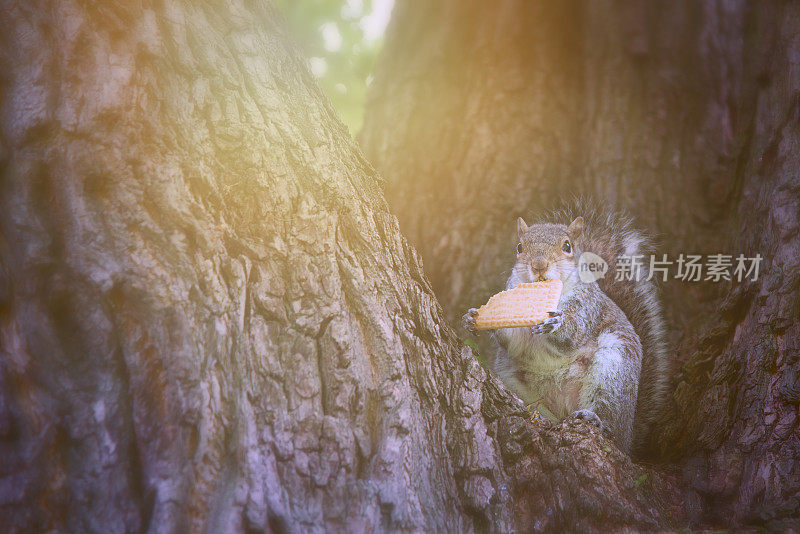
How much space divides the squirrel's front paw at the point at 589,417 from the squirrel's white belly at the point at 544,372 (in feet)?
0.62

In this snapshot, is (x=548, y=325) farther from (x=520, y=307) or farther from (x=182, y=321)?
(x=182, y=321)

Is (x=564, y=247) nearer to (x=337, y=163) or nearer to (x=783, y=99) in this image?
(x=783, y=99)

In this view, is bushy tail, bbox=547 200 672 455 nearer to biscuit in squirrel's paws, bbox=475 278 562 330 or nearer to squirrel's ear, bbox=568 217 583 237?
squirrel's ear, bbox=568 217 583 237

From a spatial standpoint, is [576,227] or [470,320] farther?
[576,227]

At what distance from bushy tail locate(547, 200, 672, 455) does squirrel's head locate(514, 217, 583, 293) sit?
0.10m

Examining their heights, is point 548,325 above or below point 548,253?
below

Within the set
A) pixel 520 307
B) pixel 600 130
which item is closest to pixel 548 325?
pixel 520 307

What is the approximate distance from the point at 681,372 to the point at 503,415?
105 centimetres

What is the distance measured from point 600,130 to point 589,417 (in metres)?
1.57

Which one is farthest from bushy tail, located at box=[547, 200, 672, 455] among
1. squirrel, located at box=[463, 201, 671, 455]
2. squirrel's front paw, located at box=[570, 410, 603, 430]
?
squirrel's front paw, located at box=[570, 410, 603, 430]

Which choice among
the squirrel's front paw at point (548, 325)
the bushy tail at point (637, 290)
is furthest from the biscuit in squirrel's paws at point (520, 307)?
the bushy tail at point (637, 290)

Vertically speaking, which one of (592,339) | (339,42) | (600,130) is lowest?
(592,339)

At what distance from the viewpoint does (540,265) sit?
2.58m

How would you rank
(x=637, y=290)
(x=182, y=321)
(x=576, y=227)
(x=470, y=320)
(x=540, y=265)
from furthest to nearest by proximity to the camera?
(x=637, y=290)
(x=576, y=227)
(x=540, y=265)
(x=470, y=320)
(x=182, y=321)
